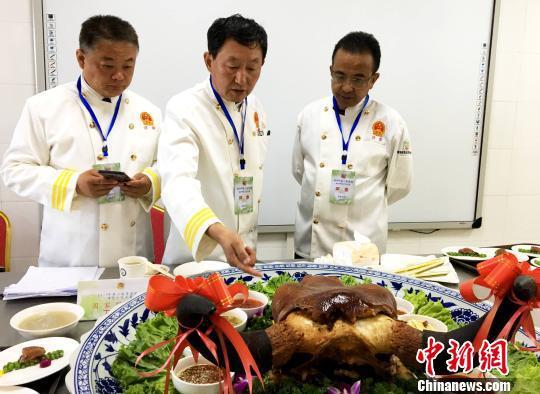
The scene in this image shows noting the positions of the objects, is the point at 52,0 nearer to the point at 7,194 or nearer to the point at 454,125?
the point at 7,194

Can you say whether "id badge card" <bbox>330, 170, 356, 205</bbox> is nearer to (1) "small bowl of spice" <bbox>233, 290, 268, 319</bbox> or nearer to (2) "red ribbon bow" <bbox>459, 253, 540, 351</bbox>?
(1) "small bowl of spice" <bbox>233, 290, 268, 319</bbox>

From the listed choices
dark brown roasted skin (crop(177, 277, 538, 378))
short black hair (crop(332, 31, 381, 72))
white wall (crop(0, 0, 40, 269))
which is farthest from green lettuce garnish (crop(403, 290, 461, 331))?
white wall (crop(0, 0, 40, 269))

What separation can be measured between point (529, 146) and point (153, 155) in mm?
3749

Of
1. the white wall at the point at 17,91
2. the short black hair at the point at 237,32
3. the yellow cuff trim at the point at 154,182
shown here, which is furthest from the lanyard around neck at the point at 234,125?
the white wall at the point at 17,91

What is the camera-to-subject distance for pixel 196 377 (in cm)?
106

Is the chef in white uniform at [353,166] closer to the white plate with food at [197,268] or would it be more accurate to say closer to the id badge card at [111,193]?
the white plate with food at [197,268]

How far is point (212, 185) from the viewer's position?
7.32 feet

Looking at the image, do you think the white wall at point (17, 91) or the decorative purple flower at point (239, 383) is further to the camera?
the white wall at point (17, 91)

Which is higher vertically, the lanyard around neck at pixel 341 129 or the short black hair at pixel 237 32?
the short black hair at pixel 237 32

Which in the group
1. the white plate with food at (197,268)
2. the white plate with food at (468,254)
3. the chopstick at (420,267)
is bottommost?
the white plate with food at (468,254)

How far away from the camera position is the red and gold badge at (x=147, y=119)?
2469mm

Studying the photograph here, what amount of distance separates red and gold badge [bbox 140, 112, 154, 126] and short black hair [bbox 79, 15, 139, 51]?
17.0 inches

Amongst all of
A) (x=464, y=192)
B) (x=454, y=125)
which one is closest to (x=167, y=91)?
(x=454, y=125)

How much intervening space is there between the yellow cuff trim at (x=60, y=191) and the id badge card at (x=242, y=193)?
0.81 m
